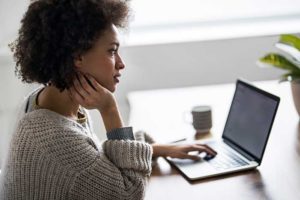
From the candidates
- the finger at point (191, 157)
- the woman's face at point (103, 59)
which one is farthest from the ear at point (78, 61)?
the finger at point (191, 157)

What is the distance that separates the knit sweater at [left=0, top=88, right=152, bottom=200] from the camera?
4.32ft

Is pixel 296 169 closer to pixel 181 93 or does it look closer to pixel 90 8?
pixel 90 8

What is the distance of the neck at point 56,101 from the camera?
1418mm

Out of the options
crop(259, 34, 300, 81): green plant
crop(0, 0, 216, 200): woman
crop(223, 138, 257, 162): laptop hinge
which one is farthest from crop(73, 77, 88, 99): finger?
crop(259, 34, 300, 81): green plant

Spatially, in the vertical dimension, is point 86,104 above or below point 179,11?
below

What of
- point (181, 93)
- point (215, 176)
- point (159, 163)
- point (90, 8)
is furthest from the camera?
point (181, 93)

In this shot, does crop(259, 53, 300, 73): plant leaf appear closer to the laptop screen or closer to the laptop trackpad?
the laptop screen

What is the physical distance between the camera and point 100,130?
9.54 ft

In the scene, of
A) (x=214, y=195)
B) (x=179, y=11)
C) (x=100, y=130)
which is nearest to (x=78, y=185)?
(x=214, y=195)

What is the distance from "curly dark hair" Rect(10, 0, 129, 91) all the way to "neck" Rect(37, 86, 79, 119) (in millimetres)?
50

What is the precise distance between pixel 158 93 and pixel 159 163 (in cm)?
81

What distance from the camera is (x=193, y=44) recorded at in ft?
9.58

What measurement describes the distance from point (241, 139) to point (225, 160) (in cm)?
11

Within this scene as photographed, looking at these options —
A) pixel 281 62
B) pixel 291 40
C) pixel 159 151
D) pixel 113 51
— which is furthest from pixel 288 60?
pixel 113 51
